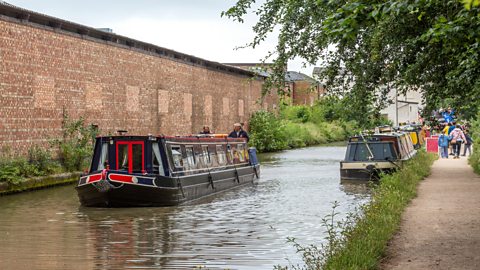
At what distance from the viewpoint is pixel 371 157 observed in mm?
23094

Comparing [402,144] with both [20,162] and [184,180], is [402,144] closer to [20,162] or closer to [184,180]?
[184,180]

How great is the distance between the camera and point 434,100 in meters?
11.9

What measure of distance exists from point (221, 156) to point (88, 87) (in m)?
5.76

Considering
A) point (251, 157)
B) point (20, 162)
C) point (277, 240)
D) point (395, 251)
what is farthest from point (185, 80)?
point (395, 251)

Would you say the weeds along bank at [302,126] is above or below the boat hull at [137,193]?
above

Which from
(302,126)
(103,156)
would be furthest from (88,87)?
(302,126)

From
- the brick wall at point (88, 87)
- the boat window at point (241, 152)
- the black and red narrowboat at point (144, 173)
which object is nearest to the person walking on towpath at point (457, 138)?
the boat window at point (241, 152)

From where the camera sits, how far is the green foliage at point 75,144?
2372 centimetres

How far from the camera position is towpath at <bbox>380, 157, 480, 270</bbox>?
7771 mm

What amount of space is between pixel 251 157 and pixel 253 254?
48.9ft

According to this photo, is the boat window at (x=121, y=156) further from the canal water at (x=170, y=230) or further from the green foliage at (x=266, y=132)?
the green foliage at (x=266, y=132)

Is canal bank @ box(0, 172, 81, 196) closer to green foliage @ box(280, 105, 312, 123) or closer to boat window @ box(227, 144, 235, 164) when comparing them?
boat window @ box(227, 144, 235, 164)

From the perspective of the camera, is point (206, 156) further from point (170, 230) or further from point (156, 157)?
point (170, 230)

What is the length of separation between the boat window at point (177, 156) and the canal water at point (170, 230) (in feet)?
3.27
